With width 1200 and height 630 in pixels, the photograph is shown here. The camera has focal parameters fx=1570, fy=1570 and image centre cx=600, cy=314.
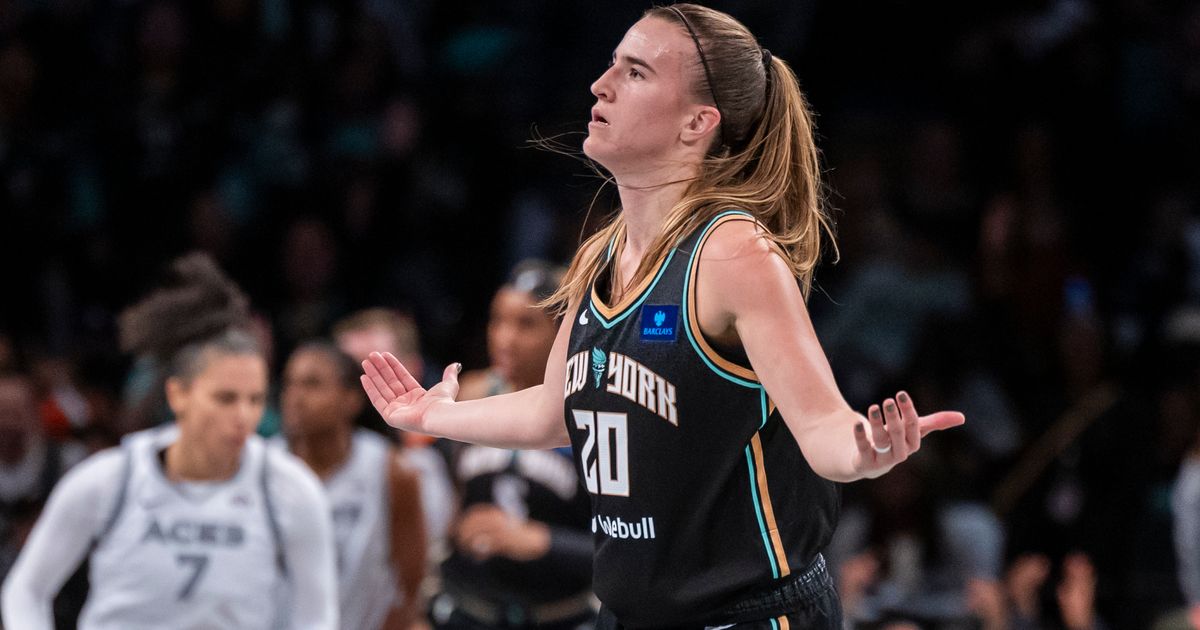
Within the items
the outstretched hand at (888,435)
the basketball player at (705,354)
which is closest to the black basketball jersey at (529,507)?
the basketball player at (705,354)

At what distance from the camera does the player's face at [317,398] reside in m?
6.43

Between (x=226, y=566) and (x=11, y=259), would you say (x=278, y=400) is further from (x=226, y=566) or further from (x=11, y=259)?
(x=226, y=566)

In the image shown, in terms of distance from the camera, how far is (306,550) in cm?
496

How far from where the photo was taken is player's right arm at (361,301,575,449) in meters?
3.28

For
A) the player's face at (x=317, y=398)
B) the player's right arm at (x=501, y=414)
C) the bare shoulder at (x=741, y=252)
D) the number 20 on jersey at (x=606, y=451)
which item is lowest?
the player's face at (x=317, y=398)

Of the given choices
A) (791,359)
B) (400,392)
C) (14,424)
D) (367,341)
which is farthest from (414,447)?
(791,359)

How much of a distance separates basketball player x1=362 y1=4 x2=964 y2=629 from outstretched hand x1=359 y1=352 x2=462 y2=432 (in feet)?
1.12

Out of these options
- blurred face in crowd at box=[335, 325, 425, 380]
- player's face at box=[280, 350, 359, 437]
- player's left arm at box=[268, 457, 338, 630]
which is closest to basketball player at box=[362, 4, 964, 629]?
player's left arm at box=[268, 457, 338, 630]

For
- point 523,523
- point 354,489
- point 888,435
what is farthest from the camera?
point 354,489

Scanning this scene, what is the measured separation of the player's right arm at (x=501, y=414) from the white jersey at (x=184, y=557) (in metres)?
1.66

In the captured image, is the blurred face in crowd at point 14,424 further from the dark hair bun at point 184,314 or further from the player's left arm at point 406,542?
the dark hair bun at point 184,314

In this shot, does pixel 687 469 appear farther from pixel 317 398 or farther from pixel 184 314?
pixel 317 398

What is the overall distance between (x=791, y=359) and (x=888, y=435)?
276 mm

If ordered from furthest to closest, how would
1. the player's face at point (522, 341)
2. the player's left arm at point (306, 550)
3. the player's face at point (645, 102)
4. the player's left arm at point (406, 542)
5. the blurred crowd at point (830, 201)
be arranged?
the blurred crowd at point (830, 201) → the player's left arm at point (406, 542) → the player's face at point (522, 341) → the player's left arm at point (306, 550) → the player's face at point (645, 102)
